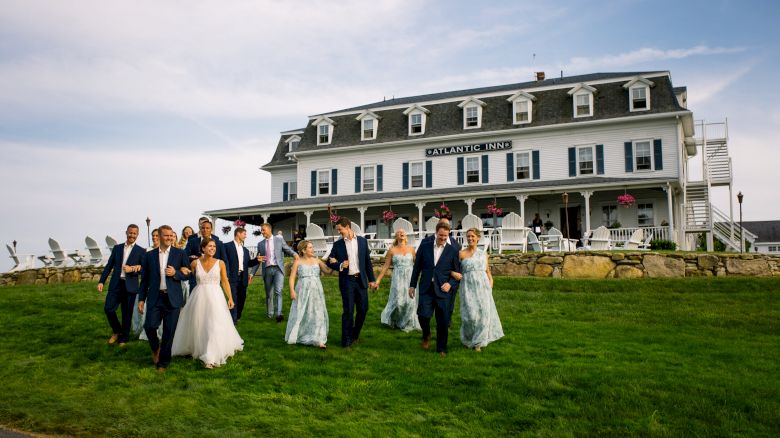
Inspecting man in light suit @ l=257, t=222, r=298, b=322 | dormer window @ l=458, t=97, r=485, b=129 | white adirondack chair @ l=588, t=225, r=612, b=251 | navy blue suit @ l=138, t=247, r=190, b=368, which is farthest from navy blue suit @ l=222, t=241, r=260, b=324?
dormer window @ l=458, t=97, r=485, b=129

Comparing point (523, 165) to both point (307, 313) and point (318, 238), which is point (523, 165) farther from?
point (307, 313)

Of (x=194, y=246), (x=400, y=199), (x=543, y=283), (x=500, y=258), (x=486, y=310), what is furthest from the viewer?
(x=400, y=199)

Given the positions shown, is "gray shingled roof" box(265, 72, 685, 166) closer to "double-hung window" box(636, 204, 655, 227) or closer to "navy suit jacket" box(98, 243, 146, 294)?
"double-hung window" box(636, 204, 655, 227)

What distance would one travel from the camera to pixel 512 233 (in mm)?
21172

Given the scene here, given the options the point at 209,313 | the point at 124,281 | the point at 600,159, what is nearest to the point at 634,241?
the point at 600,159

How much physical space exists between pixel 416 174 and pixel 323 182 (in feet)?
17.1

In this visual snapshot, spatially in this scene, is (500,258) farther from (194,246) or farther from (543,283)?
(194,246)

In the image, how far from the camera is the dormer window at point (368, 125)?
1316 inches

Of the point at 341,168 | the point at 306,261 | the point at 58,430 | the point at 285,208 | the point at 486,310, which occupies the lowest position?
the point at 58,430

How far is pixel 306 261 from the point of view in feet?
32.9

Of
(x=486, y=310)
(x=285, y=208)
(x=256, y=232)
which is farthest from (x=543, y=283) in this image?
(x=256, y=232)

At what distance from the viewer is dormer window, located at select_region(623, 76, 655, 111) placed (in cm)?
2783

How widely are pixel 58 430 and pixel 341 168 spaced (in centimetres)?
2751

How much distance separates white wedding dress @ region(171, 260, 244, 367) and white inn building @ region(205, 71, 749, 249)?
18703 millimetres
